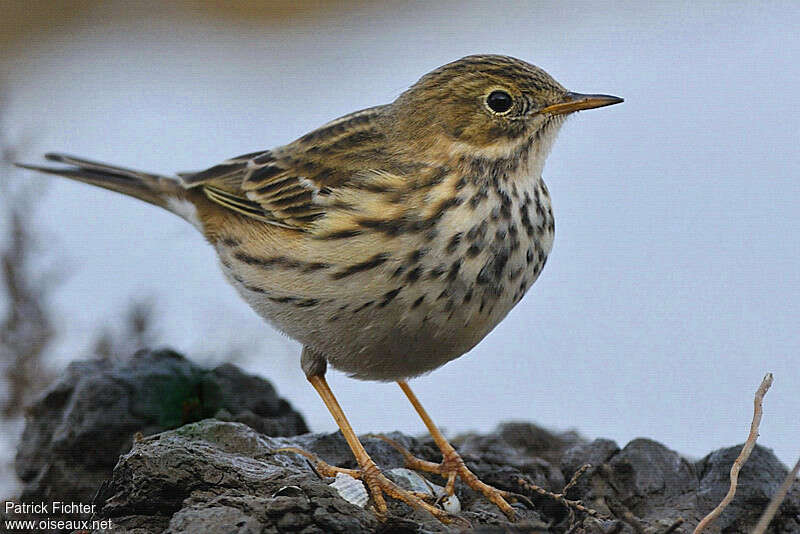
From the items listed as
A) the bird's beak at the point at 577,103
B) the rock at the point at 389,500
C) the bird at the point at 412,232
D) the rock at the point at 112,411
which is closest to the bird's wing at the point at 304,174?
the bird at the point at 412,232

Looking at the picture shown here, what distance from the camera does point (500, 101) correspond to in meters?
4.11

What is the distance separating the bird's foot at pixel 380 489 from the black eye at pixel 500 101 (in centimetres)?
142

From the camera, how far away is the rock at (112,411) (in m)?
4.27

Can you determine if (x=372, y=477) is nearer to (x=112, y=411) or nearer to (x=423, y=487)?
(x=423, y=487)

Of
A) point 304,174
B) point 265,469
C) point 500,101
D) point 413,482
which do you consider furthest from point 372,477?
point 500,101

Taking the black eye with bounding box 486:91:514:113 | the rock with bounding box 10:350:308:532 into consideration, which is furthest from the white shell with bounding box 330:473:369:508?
the black eye with bounding box 486:91:514:113

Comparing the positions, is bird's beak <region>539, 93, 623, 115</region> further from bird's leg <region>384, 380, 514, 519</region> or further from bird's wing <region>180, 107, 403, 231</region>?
bird's leg <region>384, 380, 514, 519</region>

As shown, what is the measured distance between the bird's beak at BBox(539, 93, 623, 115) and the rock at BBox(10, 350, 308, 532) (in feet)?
5.78

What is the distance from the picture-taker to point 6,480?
15.8 feet

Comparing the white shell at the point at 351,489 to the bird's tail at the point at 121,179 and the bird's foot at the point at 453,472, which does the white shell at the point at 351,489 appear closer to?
the bird's foot at the point at 453,472

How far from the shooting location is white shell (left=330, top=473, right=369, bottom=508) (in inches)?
144

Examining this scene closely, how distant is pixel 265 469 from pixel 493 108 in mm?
1628

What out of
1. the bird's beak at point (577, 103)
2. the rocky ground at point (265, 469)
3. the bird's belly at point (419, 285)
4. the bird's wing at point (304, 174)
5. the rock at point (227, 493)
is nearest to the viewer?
the rock at point (227, 493)

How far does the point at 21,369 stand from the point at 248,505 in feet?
9.01
